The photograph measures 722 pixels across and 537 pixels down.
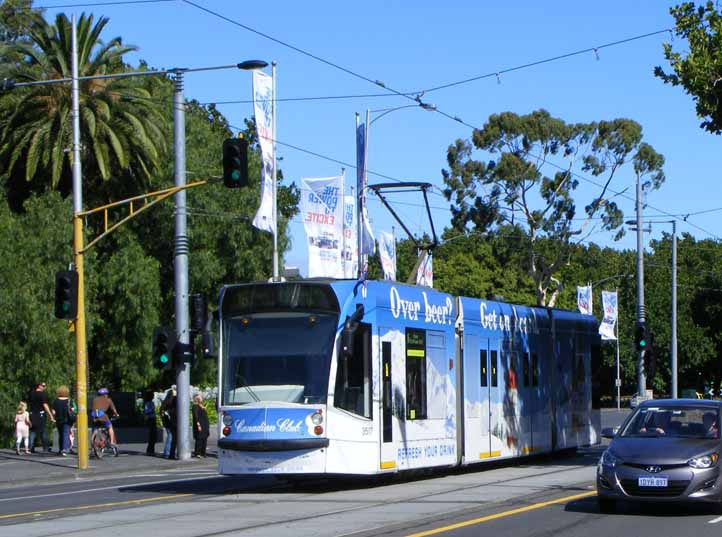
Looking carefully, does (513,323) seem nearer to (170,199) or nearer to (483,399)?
(483,399)

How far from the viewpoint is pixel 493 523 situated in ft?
49.3

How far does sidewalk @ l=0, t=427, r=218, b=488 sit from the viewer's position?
2722cm

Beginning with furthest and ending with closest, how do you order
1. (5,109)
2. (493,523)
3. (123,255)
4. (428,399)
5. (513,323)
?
(123,255) → (5,109) → (513,323) → (428,399) → (493,523)

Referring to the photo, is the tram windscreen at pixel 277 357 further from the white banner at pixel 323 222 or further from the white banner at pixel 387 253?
the white banner at pixel 387 253

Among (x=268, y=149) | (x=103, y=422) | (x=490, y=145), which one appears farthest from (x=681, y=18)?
(x=490, y=145)

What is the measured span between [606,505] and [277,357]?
5872 mm

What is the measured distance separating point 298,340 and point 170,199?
3137cm

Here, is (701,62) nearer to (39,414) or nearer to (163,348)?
(163,348)

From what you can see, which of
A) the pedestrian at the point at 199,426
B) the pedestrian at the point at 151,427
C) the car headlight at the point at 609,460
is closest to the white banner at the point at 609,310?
the pedestrian at the point at 151,427

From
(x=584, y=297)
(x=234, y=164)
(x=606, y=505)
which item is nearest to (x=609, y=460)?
(x=606, y=505)

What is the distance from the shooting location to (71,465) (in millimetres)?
30344

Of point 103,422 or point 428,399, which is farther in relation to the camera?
point 103,422

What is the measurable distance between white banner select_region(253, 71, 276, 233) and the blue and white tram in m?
11.3

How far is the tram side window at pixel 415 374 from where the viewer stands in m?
21.4
